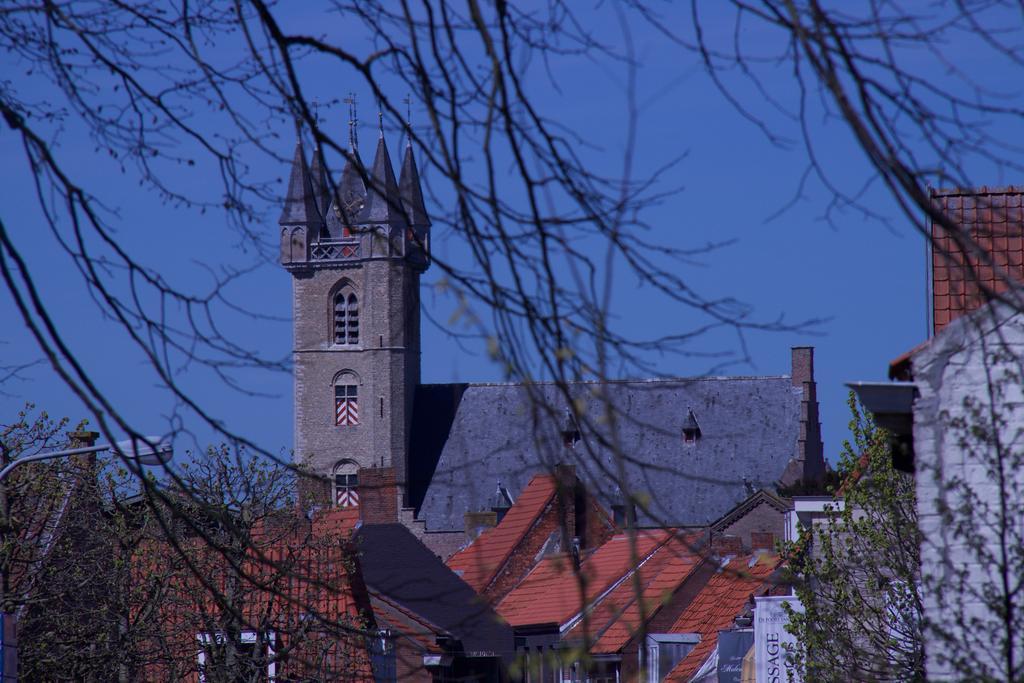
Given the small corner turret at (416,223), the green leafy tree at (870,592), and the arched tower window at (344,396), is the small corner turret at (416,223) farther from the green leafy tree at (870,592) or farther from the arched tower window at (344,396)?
the arched tower window at (344,396)

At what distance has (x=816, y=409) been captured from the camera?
2699 inches

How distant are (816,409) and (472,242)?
65295 mm

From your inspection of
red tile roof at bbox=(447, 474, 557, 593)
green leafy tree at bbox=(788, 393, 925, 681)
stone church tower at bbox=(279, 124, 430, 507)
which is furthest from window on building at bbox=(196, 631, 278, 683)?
stone church tower at bbox=(279, 124, 430, 507)

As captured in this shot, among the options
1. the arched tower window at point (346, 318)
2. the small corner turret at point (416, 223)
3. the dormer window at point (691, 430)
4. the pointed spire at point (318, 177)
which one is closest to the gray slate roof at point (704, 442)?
the dormer window at point (691, 430)

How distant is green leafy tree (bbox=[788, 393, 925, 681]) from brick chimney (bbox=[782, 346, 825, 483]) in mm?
51363

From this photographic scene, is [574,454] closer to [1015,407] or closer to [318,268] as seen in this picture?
[1015,407]

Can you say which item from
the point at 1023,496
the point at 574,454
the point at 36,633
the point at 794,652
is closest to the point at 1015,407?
the point at 1023,496

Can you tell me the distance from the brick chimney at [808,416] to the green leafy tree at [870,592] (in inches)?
2022

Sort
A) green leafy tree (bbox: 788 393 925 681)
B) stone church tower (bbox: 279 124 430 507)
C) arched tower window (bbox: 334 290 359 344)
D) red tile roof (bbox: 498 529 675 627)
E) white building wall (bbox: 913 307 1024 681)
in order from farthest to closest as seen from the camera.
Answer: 1. arched tower window (bbox: 334 290 359 344)
2. stone church tower (bbox: 279 124 430 507)
3. red tile roof (bbox: 498 529 675 627)
4. green leafy tree (bbox: 788 393 925 681)
5. white building wall (bbox: 913 307 1024 681)

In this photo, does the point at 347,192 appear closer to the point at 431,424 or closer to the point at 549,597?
the point at 549,597

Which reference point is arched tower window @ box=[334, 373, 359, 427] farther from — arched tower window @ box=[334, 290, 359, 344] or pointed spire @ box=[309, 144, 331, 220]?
pointed spire @ box=[309, 144, 331, 220]

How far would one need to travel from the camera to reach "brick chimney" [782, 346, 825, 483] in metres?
66.0

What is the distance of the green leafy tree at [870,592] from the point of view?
44.9ft

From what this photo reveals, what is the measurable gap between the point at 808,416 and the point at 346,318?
21.2 metres
